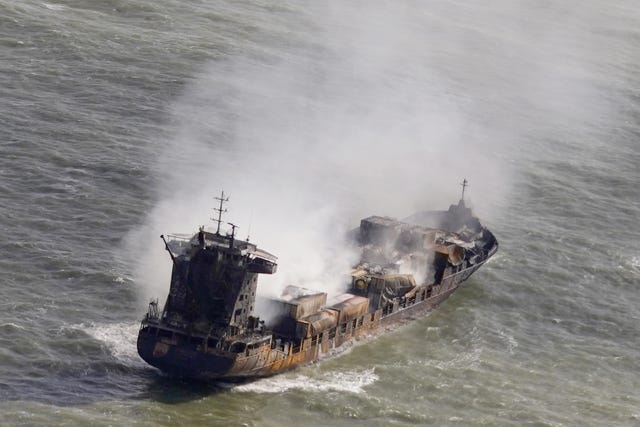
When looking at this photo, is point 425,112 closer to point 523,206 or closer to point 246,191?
point 523,206

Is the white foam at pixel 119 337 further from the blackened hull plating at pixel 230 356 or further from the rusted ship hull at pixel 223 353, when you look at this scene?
the blackened hull plating at pixel 230 356

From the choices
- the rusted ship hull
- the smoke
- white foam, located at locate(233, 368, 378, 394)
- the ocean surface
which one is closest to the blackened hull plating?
the rusted ship hull

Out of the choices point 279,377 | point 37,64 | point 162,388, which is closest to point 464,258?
point 279,377

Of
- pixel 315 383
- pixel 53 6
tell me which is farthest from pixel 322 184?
pixel 53 6

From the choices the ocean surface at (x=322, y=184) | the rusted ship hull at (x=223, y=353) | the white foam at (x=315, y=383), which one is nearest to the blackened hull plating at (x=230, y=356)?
the rusted ship hull at (x=223, y=353)

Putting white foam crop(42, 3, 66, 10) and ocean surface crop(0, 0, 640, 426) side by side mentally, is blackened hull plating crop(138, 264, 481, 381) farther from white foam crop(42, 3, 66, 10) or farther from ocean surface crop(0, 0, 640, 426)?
white foam crop(42, 3, 66, 10)
